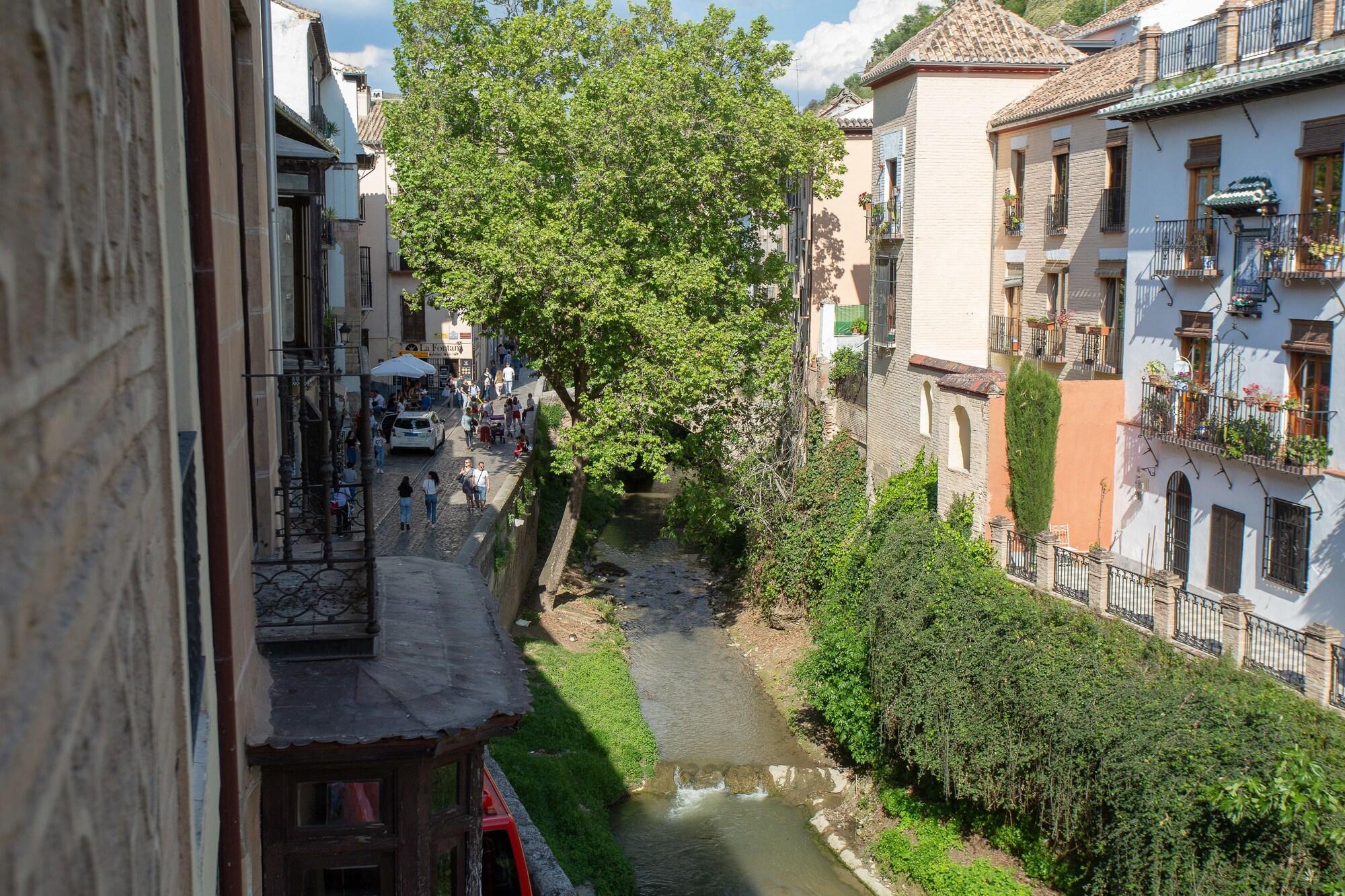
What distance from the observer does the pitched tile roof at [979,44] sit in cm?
2656

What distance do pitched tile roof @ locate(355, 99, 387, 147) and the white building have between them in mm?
29960

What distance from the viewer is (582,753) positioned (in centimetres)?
2130

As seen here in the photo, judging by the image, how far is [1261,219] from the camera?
1797cm

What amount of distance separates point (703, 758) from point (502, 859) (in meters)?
9.26

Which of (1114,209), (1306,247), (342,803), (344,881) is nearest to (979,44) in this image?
(1114,209)

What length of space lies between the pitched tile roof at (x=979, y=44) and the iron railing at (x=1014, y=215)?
2.99 m

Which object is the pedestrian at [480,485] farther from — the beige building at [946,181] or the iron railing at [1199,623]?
the iron railing at [1199,623]

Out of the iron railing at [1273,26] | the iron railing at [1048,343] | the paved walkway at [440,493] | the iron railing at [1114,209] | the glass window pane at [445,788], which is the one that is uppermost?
the iron railing at [1273,26]

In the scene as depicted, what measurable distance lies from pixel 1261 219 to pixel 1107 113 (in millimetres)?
4462

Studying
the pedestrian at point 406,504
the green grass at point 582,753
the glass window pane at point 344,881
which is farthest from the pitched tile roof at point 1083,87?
the glass window pane at point 344,881

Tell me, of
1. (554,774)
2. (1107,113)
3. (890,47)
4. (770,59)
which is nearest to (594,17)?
(770,59)

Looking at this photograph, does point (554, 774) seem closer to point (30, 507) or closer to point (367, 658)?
point (367, 658)

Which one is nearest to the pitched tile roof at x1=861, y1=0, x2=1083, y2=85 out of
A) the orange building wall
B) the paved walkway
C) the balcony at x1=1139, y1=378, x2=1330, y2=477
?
the orange building wall

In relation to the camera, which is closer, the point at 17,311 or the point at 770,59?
the point at 17,311
